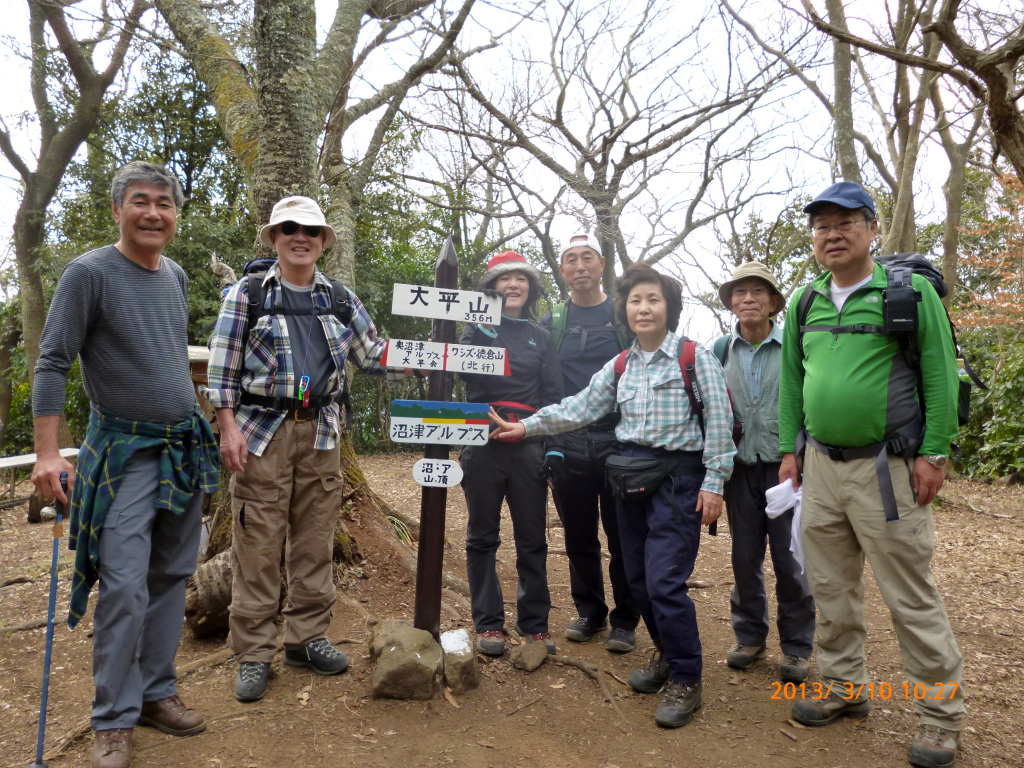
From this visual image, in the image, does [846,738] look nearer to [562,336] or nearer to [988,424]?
[562,336]

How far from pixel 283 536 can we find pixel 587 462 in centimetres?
158

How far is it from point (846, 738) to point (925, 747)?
12.7 inches

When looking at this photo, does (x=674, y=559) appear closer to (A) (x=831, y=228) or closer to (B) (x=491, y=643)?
(B) (x=491, y=643)

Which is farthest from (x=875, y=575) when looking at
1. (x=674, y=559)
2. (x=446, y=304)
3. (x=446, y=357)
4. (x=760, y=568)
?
(x=446, y=304)

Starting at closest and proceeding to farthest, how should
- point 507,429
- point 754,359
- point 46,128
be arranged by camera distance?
point 507,429, point 754,359, point 46,128

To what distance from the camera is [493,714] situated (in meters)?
3.12

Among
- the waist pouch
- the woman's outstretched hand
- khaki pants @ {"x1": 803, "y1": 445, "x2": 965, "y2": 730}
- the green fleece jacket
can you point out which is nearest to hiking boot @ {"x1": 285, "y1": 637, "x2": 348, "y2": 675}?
the woman's outstretched hand

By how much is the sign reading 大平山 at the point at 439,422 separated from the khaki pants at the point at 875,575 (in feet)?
5.07

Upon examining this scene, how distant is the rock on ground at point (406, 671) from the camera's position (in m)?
3.08

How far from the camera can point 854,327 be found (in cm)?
291

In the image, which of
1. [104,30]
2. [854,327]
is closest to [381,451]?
[104,30]

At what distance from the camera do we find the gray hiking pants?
255 cm

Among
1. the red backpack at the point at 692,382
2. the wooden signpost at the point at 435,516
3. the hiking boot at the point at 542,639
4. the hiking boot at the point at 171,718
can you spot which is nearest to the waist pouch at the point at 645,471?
the red backpack at the point at 692,382

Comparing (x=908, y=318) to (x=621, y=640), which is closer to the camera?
(x=908, y=318)
